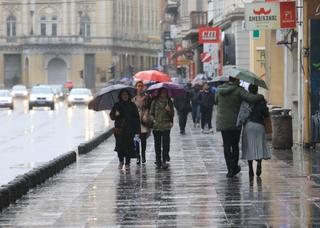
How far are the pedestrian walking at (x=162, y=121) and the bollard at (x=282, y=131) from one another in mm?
4731

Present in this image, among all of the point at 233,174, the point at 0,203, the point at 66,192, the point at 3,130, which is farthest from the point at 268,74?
the point at 0,203

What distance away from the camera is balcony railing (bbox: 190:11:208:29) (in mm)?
66250

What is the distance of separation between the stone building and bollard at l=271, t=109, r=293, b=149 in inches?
4227

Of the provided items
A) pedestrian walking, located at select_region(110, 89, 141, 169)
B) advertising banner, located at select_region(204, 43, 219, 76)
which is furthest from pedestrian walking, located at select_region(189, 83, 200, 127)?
pedestrian walking, located at select_region(110, 89, 141, 169)

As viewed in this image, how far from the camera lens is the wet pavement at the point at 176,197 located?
12805 millimetres

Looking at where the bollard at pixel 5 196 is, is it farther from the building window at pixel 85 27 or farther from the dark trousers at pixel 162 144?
the building window at pixel 85 27

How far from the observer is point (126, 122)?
68.8 ft

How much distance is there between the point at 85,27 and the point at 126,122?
117 meters

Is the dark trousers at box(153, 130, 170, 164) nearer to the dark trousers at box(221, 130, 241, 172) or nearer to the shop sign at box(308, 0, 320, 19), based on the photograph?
the dark trousers at box(221, 130, 241, 172)

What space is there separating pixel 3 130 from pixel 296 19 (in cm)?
2048

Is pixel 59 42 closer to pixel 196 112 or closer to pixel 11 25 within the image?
pixel 11 25

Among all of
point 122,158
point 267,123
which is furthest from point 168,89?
point 267,123

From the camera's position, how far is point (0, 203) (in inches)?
566

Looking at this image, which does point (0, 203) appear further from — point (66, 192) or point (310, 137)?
point (310, 137)
